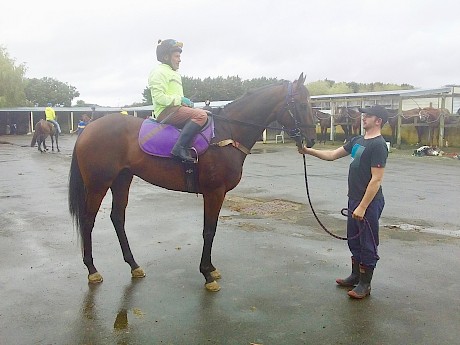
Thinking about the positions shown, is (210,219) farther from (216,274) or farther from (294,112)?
(294,112)

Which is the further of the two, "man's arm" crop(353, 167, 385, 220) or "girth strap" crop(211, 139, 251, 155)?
"girth strap" crop(211, 139, 251, 155)

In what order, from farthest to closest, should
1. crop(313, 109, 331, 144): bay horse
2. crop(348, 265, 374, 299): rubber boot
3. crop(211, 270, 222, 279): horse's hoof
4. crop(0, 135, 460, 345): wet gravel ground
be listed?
crop(313, 109, 331, 144): bay horse, crop(211, 270, 222, 279): horse's hoof, crop(348, 265, 374, 299): rubber boot, crop(0, 135, 460, 345): wet gravel ground

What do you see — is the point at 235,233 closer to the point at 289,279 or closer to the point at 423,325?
the point at 289,279

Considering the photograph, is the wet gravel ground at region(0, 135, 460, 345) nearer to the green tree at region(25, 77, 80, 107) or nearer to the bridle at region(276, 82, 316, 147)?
the bridle at region(276, 82, 316, 147)

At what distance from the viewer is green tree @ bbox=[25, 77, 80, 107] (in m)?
64.0

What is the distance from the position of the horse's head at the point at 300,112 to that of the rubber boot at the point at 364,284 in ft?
4.93

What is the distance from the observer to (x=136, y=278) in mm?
5105

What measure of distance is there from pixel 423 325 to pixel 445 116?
20487 mm

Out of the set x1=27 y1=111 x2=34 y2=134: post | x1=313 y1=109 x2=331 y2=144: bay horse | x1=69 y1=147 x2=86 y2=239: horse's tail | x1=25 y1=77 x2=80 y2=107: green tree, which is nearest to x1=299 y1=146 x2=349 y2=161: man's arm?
x1=69 y1=147 x2=86 y2=239: horse's tail

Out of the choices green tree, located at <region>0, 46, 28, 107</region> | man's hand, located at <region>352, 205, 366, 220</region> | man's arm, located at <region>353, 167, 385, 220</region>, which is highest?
green tree, located at <region>0, 46, 28, 107</region>

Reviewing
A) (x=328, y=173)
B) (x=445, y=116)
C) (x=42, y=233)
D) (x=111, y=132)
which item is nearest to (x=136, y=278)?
(x=111, y=132)

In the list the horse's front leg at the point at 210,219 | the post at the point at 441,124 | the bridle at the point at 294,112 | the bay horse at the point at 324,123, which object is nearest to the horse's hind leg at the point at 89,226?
the horse's front leg at the point at 210,219

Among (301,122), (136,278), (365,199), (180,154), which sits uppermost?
(301,122)

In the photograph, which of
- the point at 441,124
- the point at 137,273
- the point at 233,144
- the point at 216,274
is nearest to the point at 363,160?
the point at 233,144
